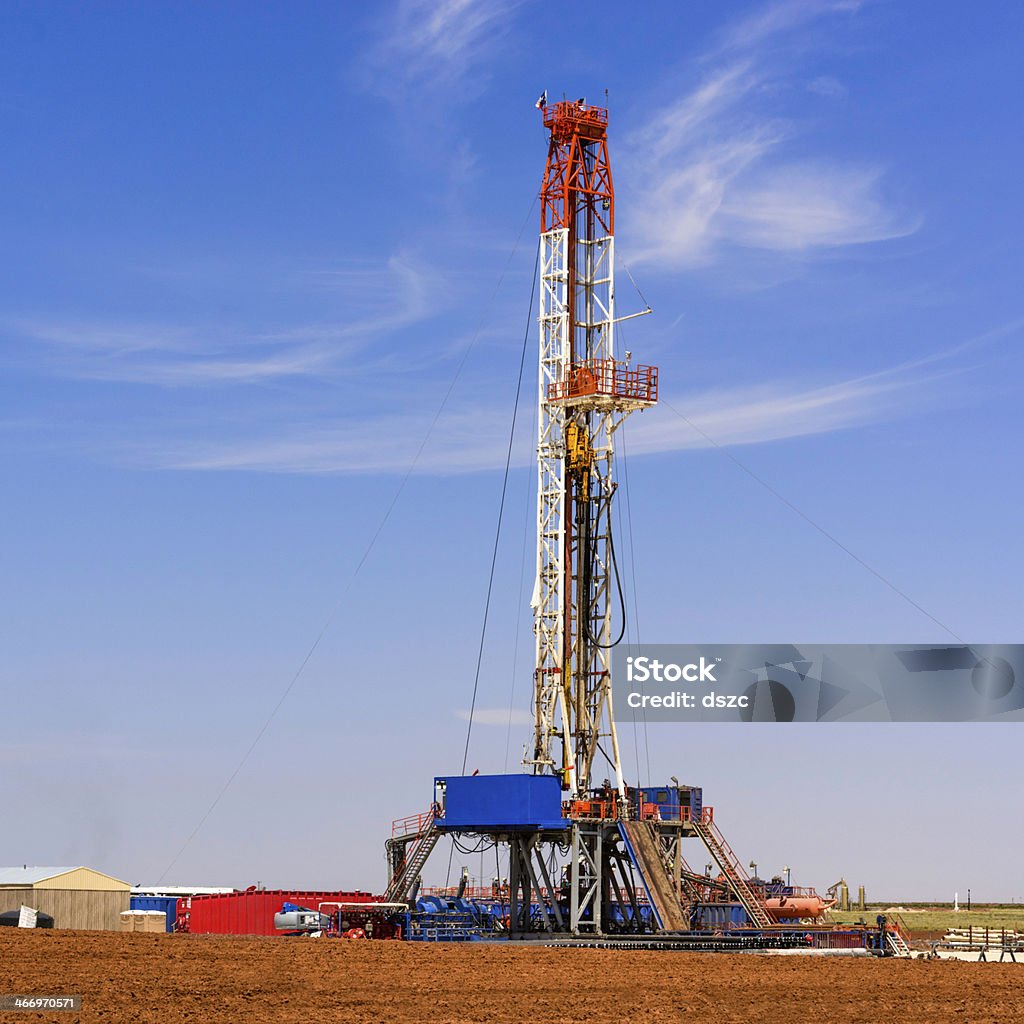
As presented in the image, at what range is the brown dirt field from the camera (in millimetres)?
26328

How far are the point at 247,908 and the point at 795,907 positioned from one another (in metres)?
17.0

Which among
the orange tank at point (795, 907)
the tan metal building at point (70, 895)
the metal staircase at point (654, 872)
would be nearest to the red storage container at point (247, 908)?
the tan metal building at point (70, 895)

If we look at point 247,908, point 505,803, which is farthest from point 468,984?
point 247,908

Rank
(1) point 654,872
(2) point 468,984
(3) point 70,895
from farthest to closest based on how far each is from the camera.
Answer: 1. (3) point 70,895
2. (1) point 654,872
3. (2) point 468,984

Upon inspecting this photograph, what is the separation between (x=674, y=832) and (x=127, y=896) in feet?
56.6

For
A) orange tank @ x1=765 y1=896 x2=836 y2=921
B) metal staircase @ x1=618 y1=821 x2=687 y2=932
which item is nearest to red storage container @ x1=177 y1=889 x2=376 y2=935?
metal staircase @ x1=618 y1=821 x2=687 y2=932

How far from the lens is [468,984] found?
29.7m

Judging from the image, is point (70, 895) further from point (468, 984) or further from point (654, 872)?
point (468, 984)

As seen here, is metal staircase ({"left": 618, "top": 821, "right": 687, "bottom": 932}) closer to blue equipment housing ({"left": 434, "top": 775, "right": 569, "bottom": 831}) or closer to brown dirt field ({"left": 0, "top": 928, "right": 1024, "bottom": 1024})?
blue equipment housing ({"left": 434, "top": 775, "right": 569, "bottom": 831})

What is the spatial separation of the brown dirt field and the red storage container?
14762 mm

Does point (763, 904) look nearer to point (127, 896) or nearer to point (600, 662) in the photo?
point (600, 662)

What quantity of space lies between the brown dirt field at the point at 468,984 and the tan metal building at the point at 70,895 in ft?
42.5

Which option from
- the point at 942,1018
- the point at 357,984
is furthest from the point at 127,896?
the point at 942,1018

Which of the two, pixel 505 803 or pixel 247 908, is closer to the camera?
pixel 505 803
